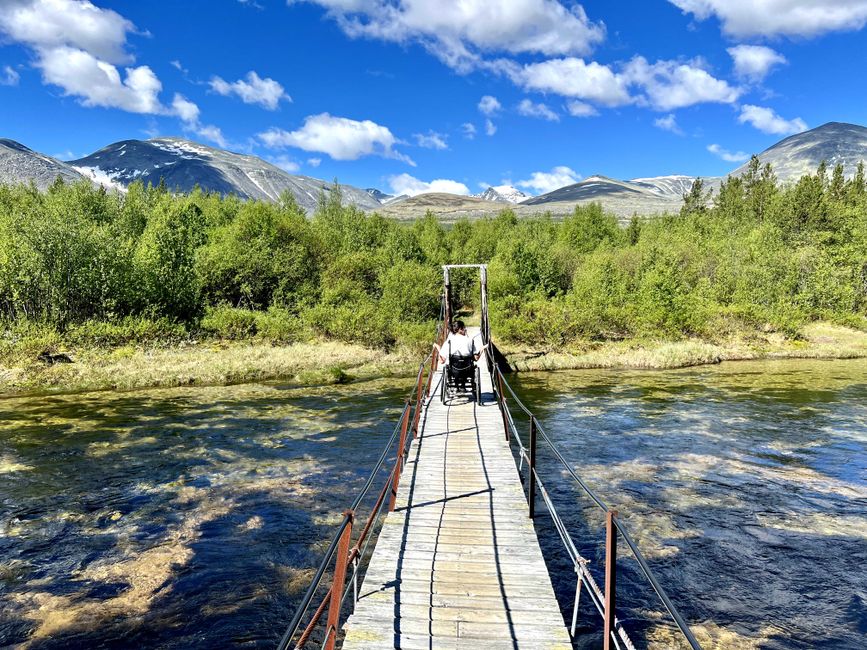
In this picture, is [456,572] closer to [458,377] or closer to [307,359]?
[458,377]

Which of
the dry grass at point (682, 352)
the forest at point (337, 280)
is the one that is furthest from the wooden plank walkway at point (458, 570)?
the forest at point (337, 280)

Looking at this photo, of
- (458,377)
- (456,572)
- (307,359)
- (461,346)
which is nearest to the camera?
(456,572)

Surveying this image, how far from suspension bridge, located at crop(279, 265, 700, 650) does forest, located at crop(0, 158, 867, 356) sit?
24.7 m

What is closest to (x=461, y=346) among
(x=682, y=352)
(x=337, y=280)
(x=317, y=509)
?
(x=317, y=509)

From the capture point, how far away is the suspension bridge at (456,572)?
505 centimetres

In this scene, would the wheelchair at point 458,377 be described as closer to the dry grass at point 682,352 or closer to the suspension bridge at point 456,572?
the suspension bridge at point 456,572

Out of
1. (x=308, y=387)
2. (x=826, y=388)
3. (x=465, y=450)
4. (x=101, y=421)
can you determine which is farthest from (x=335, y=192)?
(x=465, y=450)

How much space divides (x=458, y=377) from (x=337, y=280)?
100 ft

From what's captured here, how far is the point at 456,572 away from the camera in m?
6.65

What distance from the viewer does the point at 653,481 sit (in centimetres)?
1386

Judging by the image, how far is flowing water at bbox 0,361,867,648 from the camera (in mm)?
8453

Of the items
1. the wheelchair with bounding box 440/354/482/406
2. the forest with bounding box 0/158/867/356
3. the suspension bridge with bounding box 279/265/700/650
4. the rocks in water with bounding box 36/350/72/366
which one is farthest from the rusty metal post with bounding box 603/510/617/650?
the rocks in water with bounding box 36/350/72/366

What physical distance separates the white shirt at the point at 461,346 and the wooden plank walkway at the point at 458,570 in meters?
3.53

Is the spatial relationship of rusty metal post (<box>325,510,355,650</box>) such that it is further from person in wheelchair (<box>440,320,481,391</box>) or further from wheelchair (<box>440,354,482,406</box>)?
wheelchair (<box>440,354,482,406</box>)
